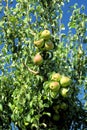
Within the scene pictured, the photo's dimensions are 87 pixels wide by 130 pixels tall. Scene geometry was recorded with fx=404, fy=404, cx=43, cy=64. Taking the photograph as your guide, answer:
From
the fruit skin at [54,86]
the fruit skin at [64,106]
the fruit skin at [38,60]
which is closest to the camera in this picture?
the fruit skin at [54,86]

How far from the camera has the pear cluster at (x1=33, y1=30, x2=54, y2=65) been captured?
25.6ft

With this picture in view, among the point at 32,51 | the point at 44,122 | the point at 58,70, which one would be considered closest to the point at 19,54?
the point at 32,51

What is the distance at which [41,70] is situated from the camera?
26.3ft

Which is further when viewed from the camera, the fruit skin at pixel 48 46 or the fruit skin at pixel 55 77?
the fruit skin at pixel 48 46

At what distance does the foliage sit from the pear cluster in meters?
0.02

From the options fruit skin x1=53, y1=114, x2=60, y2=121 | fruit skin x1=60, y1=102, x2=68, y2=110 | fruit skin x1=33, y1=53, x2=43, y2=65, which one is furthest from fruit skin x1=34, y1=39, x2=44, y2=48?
fruit skin x1=53, y1=114, x2=60, y2=121

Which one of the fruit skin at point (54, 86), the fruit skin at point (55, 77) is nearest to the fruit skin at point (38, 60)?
the fruit skin at point (55, 77)

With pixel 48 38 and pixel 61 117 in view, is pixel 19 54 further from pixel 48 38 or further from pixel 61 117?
pixel 61 117

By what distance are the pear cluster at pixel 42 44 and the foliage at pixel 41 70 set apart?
21mm

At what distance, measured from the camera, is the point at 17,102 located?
7738 mm

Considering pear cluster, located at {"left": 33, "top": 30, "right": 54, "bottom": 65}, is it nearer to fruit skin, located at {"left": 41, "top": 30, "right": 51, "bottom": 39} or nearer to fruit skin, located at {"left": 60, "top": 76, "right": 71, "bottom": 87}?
fruit skin, located at {"left": 41, "top": 30, "right": 51, "bottom": 39}

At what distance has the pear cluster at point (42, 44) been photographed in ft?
25.6

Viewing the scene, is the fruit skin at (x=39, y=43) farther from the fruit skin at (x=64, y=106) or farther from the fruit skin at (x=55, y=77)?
the fruit skin at (x=64, y=106)

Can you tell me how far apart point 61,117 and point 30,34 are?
186 centimetres
